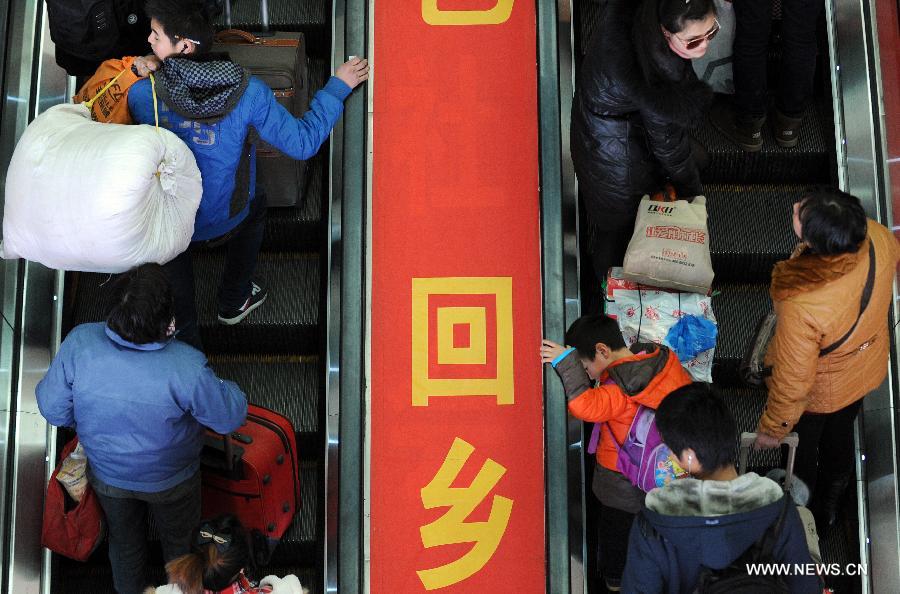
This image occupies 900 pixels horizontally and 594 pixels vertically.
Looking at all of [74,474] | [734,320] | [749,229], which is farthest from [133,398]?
[749,229]

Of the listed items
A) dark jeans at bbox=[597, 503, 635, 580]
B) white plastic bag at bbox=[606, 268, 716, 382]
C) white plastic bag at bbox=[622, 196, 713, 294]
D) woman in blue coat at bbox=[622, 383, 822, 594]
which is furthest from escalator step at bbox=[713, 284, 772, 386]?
woman in blue coat at bbox=[622, 383, 822, 594]

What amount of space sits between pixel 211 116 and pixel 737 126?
266 centimetres

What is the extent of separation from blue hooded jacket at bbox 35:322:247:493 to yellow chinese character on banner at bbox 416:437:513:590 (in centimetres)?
128

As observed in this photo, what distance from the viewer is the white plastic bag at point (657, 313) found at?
439cm

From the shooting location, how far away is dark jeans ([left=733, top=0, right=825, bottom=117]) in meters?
4.63

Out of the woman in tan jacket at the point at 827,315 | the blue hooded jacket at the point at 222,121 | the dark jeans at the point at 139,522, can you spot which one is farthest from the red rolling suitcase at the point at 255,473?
the woman in tan jacket at the point at 827,315

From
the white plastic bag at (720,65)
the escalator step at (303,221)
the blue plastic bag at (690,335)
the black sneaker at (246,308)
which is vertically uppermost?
the white plastic bag at (720,65)

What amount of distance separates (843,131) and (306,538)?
10.8 ft

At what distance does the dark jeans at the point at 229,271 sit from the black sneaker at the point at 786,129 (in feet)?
8.47

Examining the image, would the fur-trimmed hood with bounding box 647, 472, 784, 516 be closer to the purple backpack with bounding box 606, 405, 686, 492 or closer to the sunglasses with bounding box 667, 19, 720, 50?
the purple backpack with bounding box 606, 405, 686, 492

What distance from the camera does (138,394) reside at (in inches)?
147

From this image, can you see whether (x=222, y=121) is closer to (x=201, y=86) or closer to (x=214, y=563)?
(x=201, y=86)

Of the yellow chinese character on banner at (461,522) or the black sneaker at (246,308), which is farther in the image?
the black sneaker at (246,308)

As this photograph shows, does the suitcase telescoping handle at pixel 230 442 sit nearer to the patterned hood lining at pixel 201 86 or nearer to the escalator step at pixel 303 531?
the escalator step at pixel 303 531
